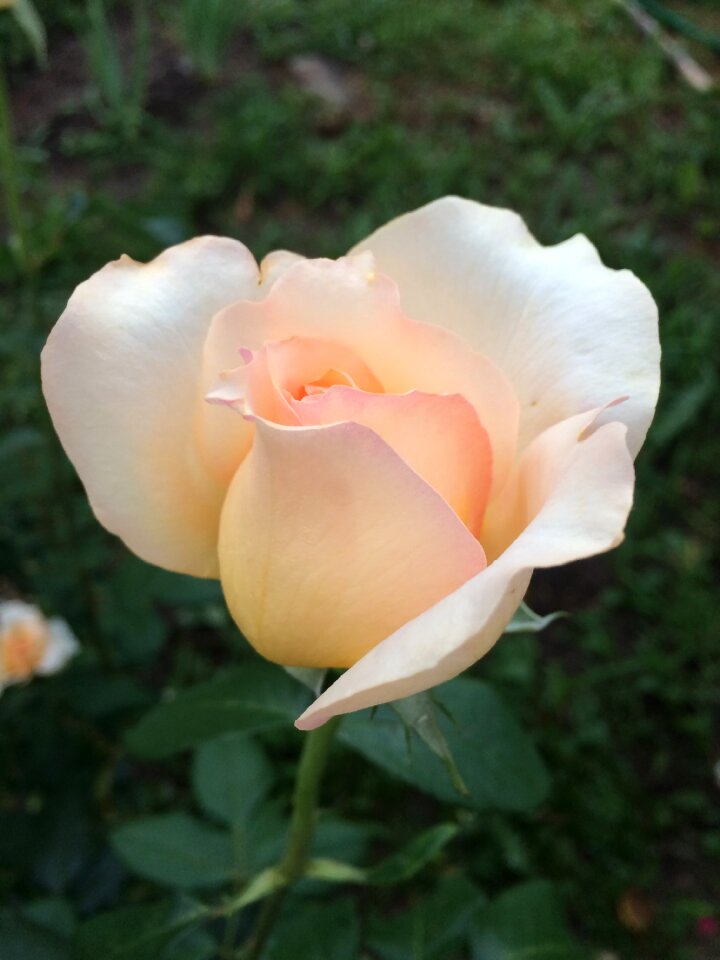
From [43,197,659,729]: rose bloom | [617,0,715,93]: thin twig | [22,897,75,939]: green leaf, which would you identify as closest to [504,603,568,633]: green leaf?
[43,197,659,729]: rose bloom

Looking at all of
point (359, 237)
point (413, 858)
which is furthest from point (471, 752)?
→ point (359, 237)

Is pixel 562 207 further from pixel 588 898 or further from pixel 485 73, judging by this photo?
Answer: pixel 588 898

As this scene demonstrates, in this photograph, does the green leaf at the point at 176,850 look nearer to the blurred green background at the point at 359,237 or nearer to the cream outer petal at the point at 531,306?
the blurred green background at the point at 359,237

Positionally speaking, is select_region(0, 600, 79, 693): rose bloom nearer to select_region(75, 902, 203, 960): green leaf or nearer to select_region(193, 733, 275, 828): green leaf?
select_region(193, 733, 275, 828): green leaf

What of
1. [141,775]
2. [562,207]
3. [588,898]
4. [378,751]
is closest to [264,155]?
[562,207]

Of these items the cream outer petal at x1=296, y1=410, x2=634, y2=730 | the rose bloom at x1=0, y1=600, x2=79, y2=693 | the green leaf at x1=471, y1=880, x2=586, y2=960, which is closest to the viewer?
the cream outer petal at x1=296, y1=410, x2=634, y2=730

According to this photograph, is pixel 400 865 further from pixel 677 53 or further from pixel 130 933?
pixel 677 53

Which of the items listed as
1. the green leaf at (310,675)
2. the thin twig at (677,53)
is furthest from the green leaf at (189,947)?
the thin twig at (677,53)

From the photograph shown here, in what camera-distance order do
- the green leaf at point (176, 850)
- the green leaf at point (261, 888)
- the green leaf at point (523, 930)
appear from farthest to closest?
1. the green leaf at point (176, 850)
2. the green leaf at point (523, 930)
3. the green leaf at point (261, 888)
